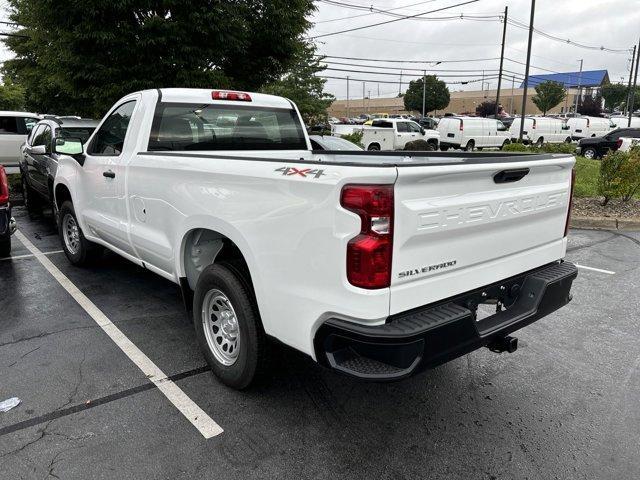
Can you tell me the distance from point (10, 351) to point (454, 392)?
330cm

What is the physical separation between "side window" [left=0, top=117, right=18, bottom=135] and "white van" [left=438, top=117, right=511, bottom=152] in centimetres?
2066

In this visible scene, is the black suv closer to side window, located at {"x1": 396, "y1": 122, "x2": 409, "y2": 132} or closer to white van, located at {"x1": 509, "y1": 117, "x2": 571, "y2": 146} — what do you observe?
white van, located at {"x1": 509, "y1": 117, "x2": 571, "y2": 146}

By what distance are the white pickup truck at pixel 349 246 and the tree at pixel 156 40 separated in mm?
7185

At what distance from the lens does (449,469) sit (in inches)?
103

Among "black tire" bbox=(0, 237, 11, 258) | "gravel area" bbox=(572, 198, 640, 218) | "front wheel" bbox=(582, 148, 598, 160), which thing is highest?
"black tire" bbox=(0, 237, 11, 258)

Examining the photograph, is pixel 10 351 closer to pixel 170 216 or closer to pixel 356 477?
pixel 170 216

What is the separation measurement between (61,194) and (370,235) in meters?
5.24

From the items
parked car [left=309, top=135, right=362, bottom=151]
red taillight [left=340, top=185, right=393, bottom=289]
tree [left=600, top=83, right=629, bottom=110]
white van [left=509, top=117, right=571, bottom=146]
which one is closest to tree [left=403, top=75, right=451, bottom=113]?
white van [left=509, top=117, right=571, bottom=146]

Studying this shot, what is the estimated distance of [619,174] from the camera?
9.12m

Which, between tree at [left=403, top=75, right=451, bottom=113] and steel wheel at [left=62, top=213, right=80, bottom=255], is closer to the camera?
steel wheel at [left=62, top=213, right=80, bottom=255]

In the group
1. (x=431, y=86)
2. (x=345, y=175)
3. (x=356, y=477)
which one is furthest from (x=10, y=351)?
(x=431, y=86)

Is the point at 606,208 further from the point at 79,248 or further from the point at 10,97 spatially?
the point at 10,97

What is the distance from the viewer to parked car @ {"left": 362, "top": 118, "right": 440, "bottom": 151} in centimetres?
2423

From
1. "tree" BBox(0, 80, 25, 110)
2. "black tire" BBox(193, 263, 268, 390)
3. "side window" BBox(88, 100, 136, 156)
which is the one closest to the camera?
"black tire" BBox(193, 263, 268, 390)
